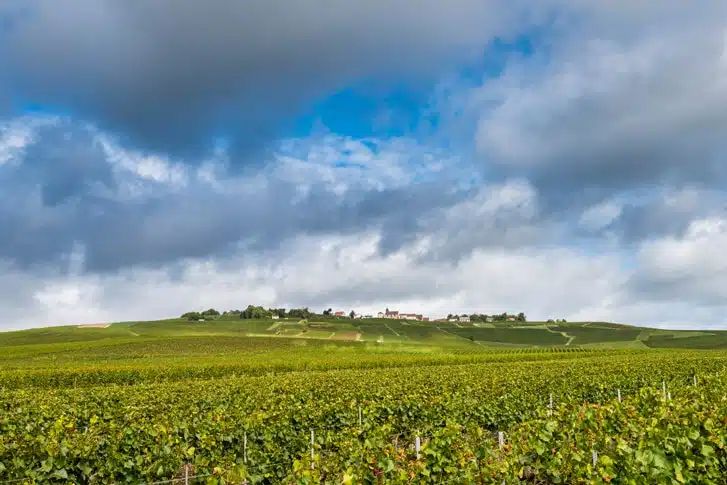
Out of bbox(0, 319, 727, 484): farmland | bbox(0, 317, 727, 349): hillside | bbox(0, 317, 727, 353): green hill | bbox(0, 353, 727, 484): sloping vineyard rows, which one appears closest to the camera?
bbox(0, 353, 727, 484): sloping vineyard rows

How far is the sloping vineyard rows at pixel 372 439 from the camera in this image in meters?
8.43

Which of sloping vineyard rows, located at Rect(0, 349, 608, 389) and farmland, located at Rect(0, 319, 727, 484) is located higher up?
farmland, located at Rect(0, 319, 727, 484)

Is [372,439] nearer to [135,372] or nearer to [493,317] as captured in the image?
[135,372]

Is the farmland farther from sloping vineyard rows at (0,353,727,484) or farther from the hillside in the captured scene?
the hillside

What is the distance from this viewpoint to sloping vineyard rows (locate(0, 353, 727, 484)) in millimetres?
8430

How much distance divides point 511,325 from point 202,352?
94.3 metres

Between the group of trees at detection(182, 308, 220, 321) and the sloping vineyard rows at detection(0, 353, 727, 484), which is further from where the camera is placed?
the group of trees at detection(182, 308, 220, 321)

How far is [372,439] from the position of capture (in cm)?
927

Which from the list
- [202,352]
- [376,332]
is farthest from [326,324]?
[202,352]

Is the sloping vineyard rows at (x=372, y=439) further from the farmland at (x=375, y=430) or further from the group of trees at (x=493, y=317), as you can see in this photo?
the group of trees at (x=493, y=317)

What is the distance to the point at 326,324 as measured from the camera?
431ft

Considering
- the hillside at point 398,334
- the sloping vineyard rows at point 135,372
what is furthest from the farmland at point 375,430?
the hillside at point 398,334

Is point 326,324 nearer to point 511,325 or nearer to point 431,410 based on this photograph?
point 511,325

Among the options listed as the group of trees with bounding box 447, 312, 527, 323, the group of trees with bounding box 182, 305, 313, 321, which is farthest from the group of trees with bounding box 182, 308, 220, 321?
the group of trees with bounding box 447, 312, 527, 323
